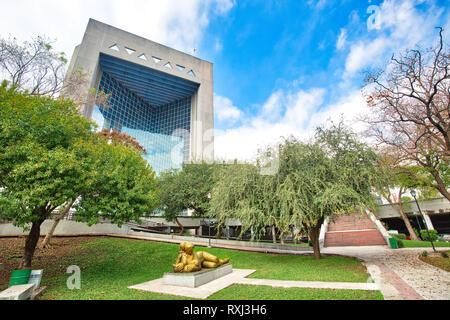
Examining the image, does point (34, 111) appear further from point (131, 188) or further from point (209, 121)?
point (209, 121)

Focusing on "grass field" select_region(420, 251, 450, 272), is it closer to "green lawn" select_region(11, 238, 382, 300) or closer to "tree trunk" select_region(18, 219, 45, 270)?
"green lawn" select_region(11, 238, 382, 300)

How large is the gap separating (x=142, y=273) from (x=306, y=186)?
29.1 feet

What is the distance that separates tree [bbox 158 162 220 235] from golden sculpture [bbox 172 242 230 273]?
12.5 metres

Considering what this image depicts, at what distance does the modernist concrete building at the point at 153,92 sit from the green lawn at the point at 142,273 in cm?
3156

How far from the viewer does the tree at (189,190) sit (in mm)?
22094

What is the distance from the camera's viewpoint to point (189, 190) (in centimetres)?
2220

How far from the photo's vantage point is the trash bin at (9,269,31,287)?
6484mm

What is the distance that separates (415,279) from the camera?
7160mm

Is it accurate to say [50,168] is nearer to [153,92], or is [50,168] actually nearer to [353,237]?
[353,237]

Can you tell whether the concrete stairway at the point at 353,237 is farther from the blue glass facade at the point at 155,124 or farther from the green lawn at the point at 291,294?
the blue glass facade at the point at 155,124

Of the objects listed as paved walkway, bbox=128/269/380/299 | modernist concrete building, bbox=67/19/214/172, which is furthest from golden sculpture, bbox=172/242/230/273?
modernist concrete building, bbox=67/19/214/172

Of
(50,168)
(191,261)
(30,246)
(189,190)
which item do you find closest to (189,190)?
(189,190)

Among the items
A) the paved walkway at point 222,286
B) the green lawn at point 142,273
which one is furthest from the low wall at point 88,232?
the paved walkway at point 222,286

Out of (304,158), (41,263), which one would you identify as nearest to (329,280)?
(304,158)
